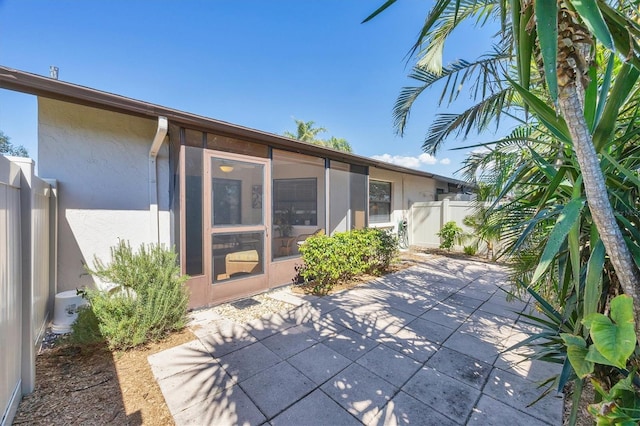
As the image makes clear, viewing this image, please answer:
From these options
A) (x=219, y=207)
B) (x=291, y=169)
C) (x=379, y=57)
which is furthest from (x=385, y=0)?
(x=291, y=169)

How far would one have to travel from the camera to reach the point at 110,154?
12.5ft

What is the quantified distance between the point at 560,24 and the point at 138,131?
4.90 metres

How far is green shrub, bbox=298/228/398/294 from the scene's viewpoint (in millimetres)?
4914

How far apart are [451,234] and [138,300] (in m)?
9.14

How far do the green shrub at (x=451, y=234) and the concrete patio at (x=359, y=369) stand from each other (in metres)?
5.02

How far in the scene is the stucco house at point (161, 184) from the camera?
3.41 m

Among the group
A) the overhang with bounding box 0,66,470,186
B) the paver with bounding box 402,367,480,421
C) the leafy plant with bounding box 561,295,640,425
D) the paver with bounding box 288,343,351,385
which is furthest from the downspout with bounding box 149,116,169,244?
the leafy plant with bounding box 561,295,640,425

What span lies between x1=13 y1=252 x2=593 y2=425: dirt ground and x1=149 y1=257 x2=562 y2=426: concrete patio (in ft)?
0.46

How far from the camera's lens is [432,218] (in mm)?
10102

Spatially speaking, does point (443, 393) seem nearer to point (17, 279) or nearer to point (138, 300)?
point (138, 300)

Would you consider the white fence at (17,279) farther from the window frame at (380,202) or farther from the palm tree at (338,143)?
the palm tree at (338,143)

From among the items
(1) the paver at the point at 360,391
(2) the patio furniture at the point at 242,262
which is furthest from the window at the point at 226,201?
(1) the paver at the point at 360,391

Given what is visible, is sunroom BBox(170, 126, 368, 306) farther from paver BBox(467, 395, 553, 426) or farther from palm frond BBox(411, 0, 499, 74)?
paver BBox(467, 395, 553, 426)

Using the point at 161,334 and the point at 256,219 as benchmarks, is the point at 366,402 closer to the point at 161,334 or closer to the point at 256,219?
the point at 161,334
